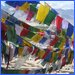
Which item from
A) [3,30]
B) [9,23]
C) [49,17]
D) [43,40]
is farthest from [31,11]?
[43,40]

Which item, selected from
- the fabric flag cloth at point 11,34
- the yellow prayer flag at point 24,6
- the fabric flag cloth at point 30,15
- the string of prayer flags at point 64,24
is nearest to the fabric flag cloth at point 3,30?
the fabric flag cloth at point 11,34

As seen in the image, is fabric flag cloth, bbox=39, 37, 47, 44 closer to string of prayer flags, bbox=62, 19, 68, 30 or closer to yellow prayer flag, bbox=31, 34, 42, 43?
yellow prayer flag, bbox=31, 34, 42, 43

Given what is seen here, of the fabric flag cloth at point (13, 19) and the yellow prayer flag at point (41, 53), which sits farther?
the yellow prayer flag at point (41, 53)

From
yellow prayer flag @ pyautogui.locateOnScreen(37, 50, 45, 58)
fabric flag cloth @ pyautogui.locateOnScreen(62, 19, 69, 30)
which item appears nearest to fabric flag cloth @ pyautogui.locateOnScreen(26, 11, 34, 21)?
fabric flag cloth @ pyautogui.locateOnScreen(62, 19, 69, 30)

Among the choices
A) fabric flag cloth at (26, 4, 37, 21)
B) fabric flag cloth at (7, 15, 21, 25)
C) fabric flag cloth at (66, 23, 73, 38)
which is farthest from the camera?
fabric flag cloth at (66, 23, 73, 38)

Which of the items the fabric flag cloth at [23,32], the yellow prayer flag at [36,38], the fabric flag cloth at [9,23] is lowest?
the yellow prayer flag at [36,38]

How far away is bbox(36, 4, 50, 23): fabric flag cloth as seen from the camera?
5461mm

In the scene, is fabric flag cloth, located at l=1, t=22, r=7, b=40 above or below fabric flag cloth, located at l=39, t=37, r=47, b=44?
above

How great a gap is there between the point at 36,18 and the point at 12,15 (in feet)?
1.65

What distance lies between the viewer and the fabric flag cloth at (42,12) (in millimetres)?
5461

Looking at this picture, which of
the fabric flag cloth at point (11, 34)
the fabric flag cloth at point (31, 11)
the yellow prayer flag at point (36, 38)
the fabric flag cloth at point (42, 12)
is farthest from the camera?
the yellow prayer flag at point (36, 38)

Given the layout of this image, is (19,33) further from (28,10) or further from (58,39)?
(58,39)

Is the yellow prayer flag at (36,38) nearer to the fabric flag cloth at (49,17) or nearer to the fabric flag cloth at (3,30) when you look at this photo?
the fabric flag cloth at (49,17)

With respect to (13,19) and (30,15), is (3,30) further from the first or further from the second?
(30,15)
